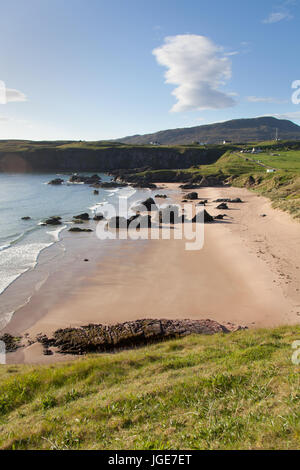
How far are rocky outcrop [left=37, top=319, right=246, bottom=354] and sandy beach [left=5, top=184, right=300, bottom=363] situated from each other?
85 cm

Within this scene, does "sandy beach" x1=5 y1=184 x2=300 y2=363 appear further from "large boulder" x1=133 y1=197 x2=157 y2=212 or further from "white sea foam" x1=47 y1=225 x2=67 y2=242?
"large boulder" x1=133 y1=197 x2=157 y2=212

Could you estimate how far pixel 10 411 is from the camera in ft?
27.3

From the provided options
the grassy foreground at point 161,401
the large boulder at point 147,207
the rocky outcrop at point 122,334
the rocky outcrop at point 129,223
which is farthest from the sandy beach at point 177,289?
the large boulder at point 147,207

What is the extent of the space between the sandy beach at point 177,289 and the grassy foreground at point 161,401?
446cm

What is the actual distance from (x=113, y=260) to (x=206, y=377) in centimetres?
1917

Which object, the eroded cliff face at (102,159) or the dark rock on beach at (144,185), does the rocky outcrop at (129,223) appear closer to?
the dark rock on beach at (144,185)

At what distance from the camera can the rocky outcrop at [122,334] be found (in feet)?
46.1

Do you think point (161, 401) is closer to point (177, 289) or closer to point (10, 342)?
point (10, 342)

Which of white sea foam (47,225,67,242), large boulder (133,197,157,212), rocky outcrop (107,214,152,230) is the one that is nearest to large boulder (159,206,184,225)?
rocky outcrop (107,214,152,230)

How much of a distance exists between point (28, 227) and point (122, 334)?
99.9ft

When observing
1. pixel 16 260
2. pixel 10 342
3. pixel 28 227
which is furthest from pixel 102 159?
pixel 10 342

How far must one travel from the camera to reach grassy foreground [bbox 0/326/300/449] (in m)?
5.87

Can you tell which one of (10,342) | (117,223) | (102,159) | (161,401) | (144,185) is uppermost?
(102,159)

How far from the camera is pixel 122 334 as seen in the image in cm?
1460
